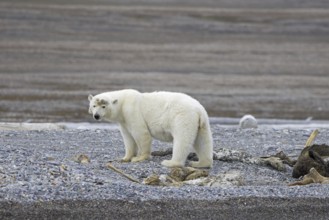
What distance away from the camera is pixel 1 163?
10602 mm

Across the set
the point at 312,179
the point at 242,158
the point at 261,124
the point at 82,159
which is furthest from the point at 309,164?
the point at 261,124

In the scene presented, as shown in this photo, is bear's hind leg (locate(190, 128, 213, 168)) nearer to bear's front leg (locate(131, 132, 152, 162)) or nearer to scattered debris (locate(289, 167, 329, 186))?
bear's front leg (locate(131, 132, 152, 162))

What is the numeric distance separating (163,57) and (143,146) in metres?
20.5

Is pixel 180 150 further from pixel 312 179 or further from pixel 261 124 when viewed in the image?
pixel 261 124

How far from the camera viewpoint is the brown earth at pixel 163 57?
23.8 meters

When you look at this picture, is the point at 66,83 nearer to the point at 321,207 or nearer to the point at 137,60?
the point at 137,60

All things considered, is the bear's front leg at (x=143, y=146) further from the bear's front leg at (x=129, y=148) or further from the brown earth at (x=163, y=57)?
the brown earth at (x=163, y=57)

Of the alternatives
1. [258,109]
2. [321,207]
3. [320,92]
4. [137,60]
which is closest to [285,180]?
[321,207]

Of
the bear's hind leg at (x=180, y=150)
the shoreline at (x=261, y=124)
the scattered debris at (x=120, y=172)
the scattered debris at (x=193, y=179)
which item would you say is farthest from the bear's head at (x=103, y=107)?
the shoreline at (x=261, y=124)

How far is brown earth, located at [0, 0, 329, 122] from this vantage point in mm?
23750

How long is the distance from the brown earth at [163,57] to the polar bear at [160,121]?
29.5 feet

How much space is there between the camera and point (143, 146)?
464 inches

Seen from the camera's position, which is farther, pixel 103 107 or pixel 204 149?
pixel 103 107

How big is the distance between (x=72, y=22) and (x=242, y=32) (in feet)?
23.7
